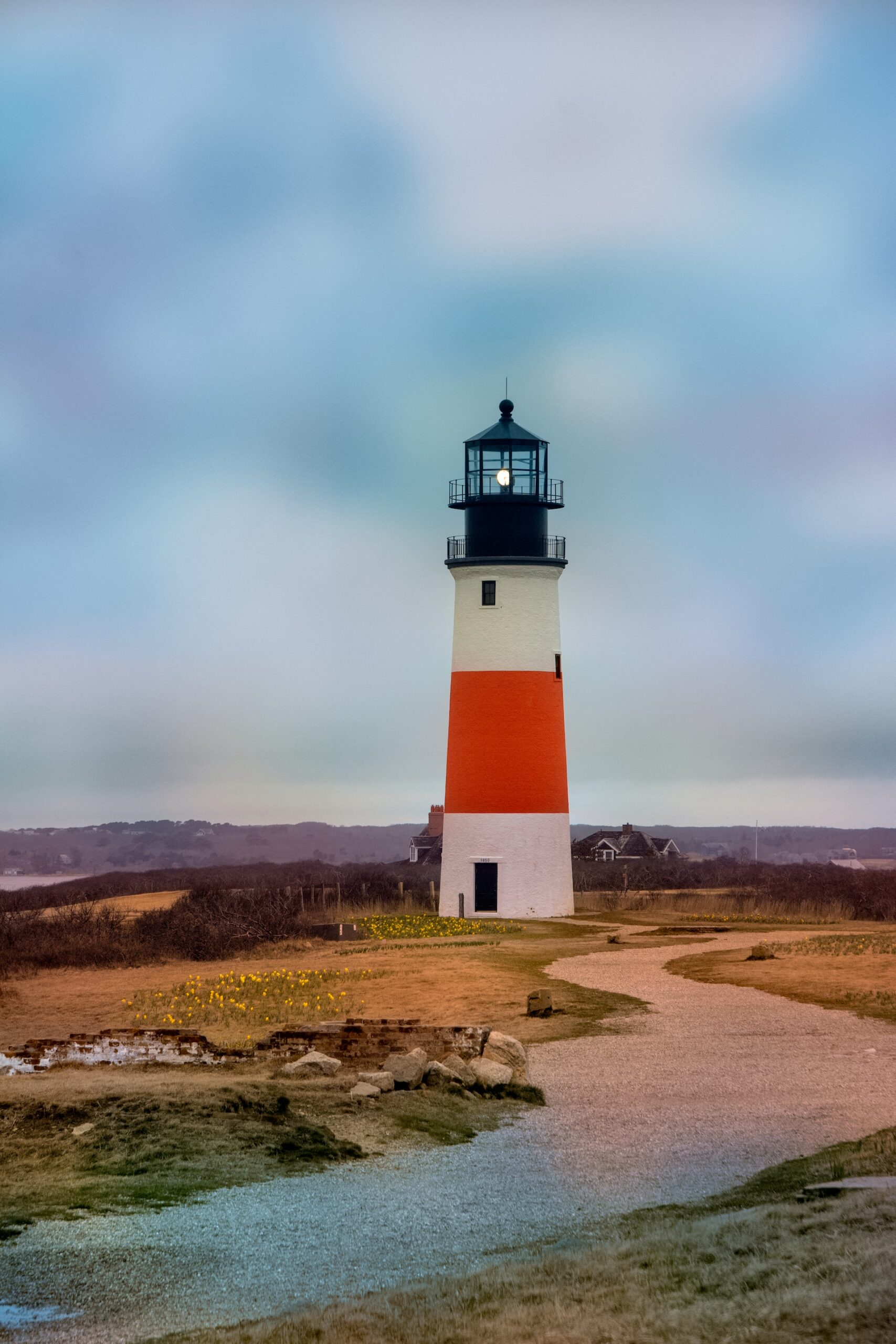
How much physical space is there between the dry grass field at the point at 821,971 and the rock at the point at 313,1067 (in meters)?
8.66

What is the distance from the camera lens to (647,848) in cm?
6644

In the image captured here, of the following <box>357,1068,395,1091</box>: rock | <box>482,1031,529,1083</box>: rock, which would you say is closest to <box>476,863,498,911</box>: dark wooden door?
<box>482,1031,529,1083</box>: rock

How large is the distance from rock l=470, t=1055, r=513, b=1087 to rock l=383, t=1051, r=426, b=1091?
644 millimetres

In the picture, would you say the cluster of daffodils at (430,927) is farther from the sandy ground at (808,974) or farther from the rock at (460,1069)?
the rock at (460,1069)

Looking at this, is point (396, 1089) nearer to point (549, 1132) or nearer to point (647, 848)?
point (549, 1132)

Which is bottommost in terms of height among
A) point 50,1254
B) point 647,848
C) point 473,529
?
point 50,1254

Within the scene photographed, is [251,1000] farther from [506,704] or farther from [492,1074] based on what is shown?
[506,704]

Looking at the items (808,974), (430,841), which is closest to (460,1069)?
(808,974)

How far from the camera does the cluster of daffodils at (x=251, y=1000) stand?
2170 cm

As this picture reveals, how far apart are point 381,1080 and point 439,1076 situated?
78cm

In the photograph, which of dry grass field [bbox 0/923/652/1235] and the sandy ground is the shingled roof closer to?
the sandy ground

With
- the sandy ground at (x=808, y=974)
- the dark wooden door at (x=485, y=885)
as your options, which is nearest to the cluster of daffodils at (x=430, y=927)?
the dark wooden door at (x=485, y=885)

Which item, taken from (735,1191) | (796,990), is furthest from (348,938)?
(735,1191)

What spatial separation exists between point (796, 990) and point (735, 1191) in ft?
41.5
